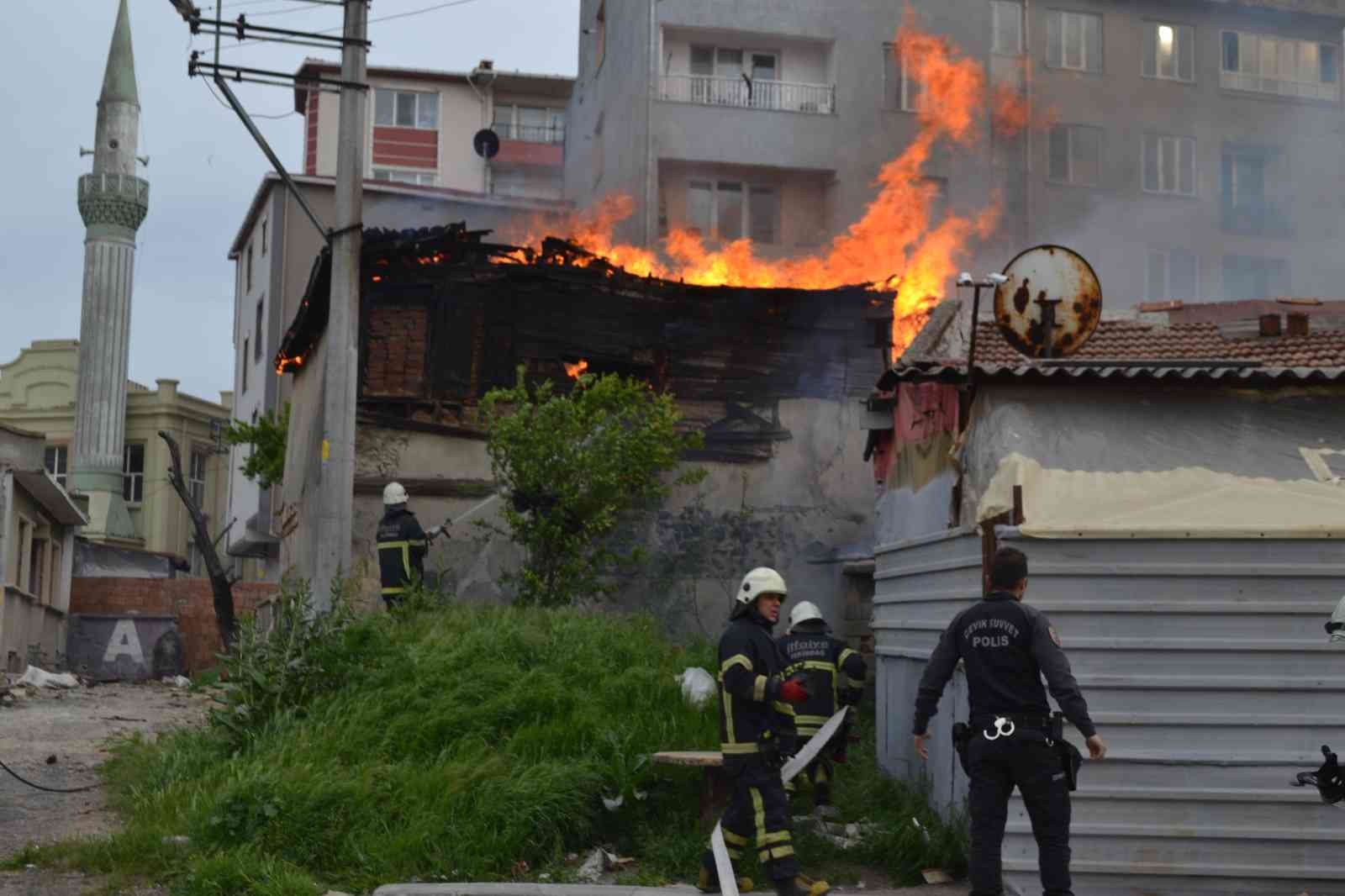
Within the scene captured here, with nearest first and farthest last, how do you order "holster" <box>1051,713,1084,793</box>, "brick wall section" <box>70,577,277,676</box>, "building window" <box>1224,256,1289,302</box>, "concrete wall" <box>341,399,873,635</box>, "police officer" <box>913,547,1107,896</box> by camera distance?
1. "police officer" <box>913,547,1107,896</box>
2. "holster" <box>1051,713,1084,793</box>
3. "concrete wall" <box>341,399,873,635</box>
4. "brick wall section" <box>70,577,277,676</box>
5. "building window" <box>1224,256,1289,302</box>

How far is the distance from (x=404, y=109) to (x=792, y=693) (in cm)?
4421

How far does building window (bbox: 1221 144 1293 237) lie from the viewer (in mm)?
41812

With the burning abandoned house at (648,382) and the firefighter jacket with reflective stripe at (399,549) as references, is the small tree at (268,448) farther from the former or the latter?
the firefighter jacket with reflective stripe at (399,549)

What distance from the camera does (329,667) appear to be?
40.1ft

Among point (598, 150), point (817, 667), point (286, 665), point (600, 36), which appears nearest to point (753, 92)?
point (598, 150)

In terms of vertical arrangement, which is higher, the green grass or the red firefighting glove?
the red firefighting glove

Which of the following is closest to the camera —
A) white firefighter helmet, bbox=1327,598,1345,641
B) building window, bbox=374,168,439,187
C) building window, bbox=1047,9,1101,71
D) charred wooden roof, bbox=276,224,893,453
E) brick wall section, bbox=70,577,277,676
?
white firefighter helmet, bbox=1327,598,1345,641

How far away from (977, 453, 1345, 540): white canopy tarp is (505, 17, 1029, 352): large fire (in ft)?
59.3

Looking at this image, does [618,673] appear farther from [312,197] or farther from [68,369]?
[68,369]

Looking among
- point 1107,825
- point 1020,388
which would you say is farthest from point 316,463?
point 1107,825

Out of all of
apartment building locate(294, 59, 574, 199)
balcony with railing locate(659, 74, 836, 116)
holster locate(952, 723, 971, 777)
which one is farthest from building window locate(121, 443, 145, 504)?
holster locate(952, 723, 971, 777)

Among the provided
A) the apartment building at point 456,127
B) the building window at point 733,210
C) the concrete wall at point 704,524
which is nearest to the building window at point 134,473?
the apartment building at point 456,127

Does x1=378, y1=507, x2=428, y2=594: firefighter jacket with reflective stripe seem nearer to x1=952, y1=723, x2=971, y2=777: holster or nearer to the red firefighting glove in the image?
the red firefighting glove

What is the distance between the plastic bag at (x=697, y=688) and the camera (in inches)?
487
